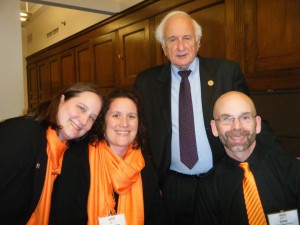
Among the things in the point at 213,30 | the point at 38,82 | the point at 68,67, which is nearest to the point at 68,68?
the point at 68,67

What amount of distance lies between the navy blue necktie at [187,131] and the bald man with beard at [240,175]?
0.68ft

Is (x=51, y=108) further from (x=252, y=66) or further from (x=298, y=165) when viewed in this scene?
(x=252, y=66)

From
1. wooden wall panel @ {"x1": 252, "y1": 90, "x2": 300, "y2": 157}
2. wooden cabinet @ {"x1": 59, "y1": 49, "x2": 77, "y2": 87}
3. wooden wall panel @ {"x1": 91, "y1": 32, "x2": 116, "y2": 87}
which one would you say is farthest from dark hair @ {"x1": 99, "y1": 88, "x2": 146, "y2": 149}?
wooden cabinet @ {"x1": 59, "y1": 49, "x2": 77, "y2": 87}

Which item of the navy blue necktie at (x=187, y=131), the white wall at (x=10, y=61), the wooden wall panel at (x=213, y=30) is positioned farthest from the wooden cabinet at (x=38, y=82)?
the navy blue necktie at (x=187, y=131)

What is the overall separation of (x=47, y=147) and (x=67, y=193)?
31 cm

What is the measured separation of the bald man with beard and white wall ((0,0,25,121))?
3.00 m

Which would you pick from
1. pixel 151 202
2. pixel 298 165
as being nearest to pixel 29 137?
pixel 151 202

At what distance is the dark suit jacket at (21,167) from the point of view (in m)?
1.39

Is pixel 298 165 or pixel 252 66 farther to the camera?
pixel 252 66

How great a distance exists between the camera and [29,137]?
1.46 m

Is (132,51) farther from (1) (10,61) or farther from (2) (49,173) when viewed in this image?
(2) (49,173)

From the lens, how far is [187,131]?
186 cm

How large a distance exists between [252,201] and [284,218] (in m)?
0.17

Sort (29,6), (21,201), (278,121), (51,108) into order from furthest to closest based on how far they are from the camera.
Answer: (29,6) < (278,121) < (51,108) < (21,201)
